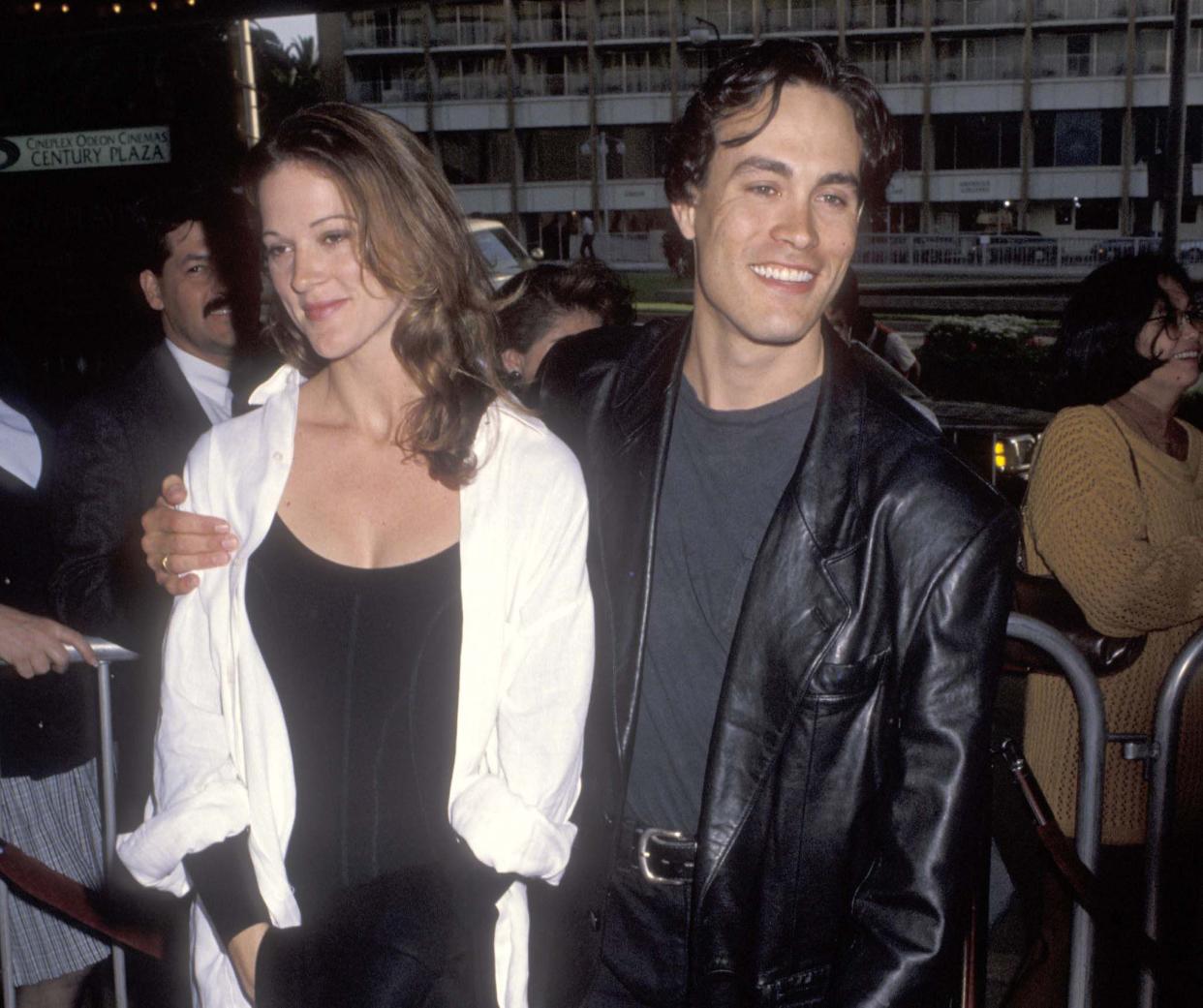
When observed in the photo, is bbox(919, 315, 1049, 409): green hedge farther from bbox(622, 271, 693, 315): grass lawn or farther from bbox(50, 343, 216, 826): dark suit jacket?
bbox(50, 343, 216, 826): dark suit jacket

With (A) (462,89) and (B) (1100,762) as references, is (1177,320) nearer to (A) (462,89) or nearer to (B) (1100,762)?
(B) (1100,762)

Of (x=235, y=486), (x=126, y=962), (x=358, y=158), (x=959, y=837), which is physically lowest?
(x=126, y=962)

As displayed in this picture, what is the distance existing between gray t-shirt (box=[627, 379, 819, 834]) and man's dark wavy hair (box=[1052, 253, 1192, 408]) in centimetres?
155

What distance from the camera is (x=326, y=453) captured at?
7.00 feet

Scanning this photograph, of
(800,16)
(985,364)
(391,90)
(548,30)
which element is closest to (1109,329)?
(985,364)

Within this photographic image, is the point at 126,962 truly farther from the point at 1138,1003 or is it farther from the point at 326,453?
the point at 1138,1003

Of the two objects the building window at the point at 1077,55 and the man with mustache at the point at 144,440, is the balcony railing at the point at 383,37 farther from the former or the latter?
the man with mustache at the point at 144,440

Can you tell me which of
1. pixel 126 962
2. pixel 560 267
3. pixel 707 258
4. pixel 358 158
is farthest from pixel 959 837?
pixel 560 267

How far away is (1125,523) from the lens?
2.96 meters

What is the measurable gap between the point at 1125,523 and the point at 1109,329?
69cm

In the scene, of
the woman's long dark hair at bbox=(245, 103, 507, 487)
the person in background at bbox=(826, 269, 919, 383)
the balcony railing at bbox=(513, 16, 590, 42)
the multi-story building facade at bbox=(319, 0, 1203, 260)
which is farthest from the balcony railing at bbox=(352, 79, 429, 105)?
the woman's long dark hair at bbox=(245, 103, 507, 487)

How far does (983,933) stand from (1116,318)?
1.78 metres

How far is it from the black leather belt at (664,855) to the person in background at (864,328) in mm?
3175

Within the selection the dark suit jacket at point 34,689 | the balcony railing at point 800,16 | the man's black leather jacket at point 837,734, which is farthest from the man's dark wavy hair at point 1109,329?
the balcony railing at point 800,16
